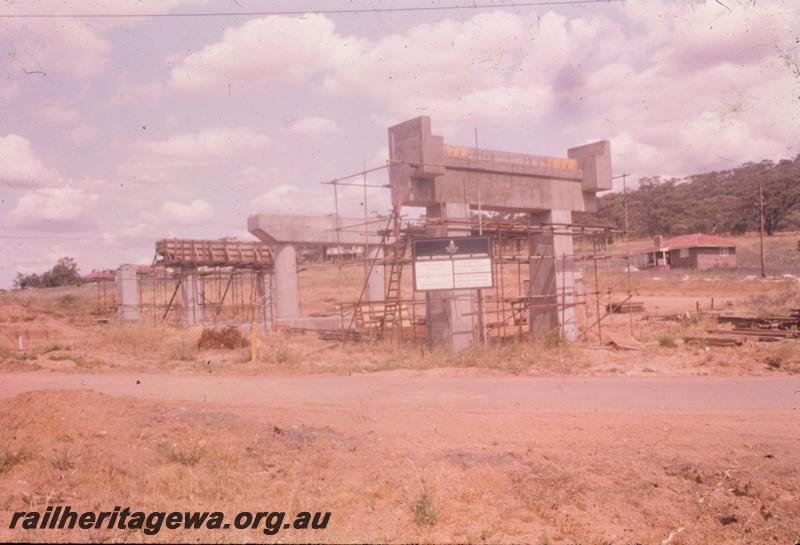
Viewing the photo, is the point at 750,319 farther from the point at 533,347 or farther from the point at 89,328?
the point at 89,328

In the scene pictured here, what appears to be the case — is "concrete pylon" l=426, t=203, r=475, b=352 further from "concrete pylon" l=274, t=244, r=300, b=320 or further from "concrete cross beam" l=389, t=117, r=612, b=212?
"concrete pylon" l=274, t=244, r=300, b=320

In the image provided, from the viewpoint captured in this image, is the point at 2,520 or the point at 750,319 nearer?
the point at 2,520

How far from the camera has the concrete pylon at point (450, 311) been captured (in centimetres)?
1734

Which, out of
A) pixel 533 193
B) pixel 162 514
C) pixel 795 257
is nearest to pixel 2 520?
pixel 162 514

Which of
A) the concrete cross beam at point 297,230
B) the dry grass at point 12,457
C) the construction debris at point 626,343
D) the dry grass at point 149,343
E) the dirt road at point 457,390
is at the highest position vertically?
the concrete cross beam at point 297,230

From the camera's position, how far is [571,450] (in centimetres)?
759

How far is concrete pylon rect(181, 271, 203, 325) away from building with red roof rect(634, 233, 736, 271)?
39.9 m

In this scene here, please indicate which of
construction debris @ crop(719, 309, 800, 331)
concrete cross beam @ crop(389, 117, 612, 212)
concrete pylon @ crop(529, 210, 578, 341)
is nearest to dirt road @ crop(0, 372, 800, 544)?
concrete cross beam @ crop(389, 117, 612, 212)

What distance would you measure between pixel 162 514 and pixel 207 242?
25408mm

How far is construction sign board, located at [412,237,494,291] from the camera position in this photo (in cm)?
1653

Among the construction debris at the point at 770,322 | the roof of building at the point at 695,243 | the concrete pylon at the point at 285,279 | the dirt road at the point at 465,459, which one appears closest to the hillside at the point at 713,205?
the roof of building at the point at 695,243

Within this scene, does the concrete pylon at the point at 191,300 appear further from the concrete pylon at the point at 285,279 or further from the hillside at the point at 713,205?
the hillside at the point at 713,205

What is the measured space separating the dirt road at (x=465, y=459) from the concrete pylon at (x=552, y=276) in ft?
28.0

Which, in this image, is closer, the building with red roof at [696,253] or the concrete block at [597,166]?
the concrete block at [597,166]
